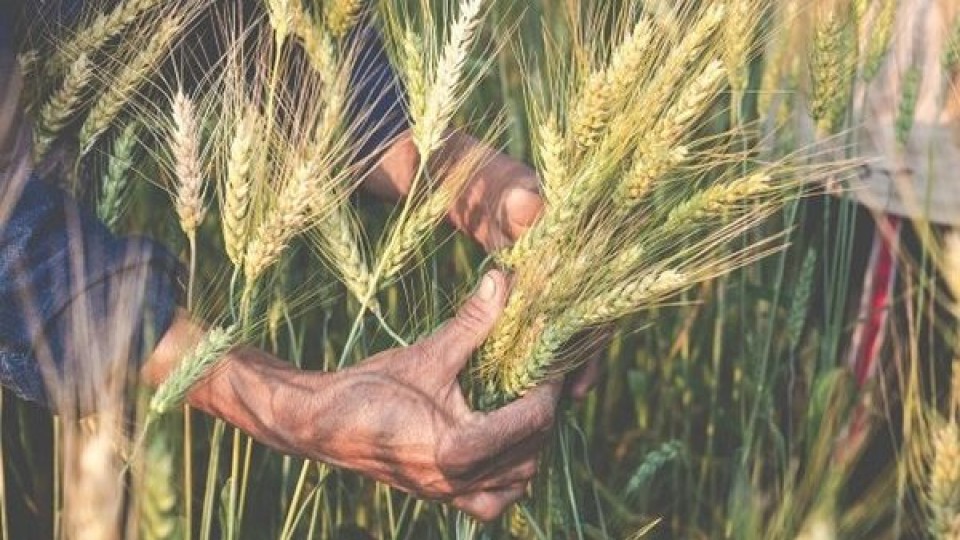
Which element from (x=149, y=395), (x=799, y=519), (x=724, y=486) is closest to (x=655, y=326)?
(x=724, y=486)

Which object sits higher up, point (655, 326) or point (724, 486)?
point (655, 326)

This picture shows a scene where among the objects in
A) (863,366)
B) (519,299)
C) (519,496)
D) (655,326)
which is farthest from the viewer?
(863,366)

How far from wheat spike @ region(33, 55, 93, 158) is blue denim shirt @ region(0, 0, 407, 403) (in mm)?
57

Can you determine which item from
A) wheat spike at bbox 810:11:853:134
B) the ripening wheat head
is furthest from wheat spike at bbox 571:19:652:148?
wheat spike at bbox 810:11:853:134

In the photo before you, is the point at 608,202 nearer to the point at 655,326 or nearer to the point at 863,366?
the point at 655,326

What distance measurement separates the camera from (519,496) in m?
1.08

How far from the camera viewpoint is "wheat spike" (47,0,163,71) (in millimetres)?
1069

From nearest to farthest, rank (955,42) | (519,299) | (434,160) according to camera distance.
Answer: (519,299) → (434,160) → (955,42)

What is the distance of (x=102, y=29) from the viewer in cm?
107

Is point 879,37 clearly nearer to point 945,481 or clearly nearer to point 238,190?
point 945,481

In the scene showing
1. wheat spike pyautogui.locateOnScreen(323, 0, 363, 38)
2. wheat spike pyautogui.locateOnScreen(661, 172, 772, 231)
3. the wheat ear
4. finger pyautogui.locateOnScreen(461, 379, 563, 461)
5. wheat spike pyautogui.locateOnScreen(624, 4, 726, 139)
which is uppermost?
wheat spike pyautogui.locateOnScreen(323, 0, 363, 38)

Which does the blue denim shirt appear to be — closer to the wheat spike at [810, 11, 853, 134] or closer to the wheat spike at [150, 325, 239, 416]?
the wheat spike at [150, 325, 239, 416]

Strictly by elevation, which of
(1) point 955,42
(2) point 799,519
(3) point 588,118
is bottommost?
(2) point 799,519

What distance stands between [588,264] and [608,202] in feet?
0.24
